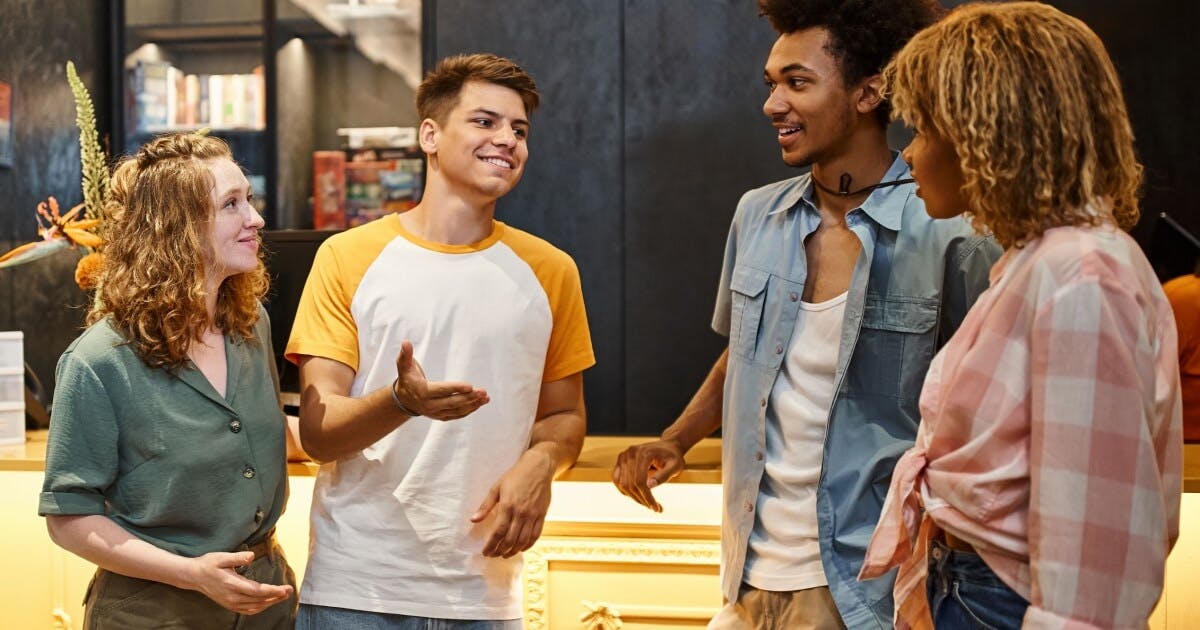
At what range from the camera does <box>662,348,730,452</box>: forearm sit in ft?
7.37

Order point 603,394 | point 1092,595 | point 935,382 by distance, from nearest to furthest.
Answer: point 1092,595 → point 935,382 → point 603,394

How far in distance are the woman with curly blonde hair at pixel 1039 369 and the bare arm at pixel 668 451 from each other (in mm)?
789

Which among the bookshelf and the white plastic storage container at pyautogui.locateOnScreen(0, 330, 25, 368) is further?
the bookshelf

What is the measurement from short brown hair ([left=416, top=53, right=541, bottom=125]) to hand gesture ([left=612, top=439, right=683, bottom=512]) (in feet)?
2.35

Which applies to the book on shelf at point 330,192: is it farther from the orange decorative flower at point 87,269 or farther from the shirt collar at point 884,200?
the shirt collar at point 884,200

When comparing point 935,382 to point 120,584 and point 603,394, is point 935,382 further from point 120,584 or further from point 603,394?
point 603,394

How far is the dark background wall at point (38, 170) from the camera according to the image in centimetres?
409

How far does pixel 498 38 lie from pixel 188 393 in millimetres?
2260

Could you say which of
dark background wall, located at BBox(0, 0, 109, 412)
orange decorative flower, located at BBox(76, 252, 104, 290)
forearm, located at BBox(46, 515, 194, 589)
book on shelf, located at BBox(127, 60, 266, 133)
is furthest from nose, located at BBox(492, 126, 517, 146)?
book on shelf, located at BBox(127, 60, 266, 133)

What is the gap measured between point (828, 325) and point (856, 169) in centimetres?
29

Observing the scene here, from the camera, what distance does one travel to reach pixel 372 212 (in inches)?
186

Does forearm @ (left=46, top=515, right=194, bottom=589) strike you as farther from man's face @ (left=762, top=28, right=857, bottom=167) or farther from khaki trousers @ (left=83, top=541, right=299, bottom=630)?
man's face @ (left=762, top=28, right=857, bottom=167)

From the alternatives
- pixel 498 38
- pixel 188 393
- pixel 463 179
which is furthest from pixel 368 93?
pixel 188 393

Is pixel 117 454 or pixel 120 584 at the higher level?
pixel 117 454
